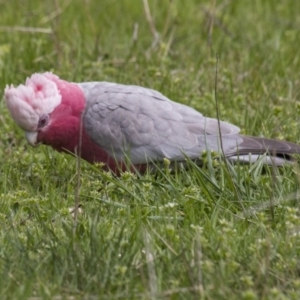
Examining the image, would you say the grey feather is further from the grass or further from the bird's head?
the grass

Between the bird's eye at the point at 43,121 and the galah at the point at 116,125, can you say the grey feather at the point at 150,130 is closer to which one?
the galah at the point at 116,125

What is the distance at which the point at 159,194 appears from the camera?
3.88 metres

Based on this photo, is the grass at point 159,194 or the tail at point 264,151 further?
the tail at point 264,151

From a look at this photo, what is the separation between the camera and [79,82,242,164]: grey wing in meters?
4.49

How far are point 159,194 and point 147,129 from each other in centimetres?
75

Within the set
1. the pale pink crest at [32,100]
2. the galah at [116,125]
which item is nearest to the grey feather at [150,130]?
the galah at [116,125]

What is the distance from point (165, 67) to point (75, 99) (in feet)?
4.41

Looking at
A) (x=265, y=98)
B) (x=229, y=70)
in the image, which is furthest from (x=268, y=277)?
(x=229, y=70)

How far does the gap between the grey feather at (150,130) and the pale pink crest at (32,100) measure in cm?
22

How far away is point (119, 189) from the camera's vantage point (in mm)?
4012

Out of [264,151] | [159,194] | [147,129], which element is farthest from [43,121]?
[264,151]

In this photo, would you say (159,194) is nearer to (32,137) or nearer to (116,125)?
(116,125)

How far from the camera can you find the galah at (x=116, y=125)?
4.48 meters

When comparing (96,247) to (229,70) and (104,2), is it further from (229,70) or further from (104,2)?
(104,2)
